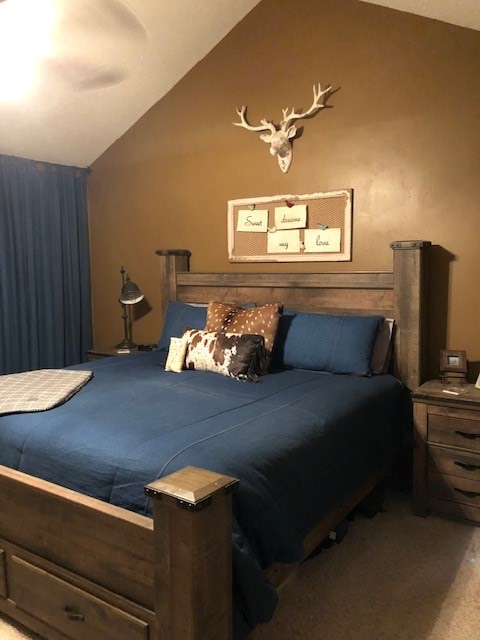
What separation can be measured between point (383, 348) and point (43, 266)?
2.58m

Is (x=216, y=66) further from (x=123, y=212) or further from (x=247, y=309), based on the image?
(x=247, y=309)

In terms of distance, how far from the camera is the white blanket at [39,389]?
6.65ft

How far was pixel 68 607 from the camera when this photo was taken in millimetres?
1545

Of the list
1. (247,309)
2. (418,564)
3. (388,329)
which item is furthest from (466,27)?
(418,564)

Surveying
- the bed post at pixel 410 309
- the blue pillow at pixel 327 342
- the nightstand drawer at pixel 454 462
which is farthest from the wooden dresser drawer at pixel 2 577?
the bed post at pixel 410 309

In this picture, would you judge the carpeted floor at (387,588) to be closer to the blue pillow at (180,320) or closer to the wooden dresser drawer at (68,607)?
the wooden dresser drawer at (68,607)

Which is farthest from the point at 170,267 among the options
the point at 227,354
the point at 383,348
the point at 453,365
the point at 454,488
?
the point at 454,488

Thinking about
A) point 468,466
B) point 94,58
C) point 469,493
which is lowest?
point 469,493

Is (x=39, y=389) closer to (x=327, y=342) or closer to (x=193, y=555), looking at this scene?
(x=193, y=555)

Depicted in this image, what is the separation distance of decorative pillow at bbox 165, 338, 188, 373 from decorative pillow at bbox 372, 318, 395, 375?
101cm

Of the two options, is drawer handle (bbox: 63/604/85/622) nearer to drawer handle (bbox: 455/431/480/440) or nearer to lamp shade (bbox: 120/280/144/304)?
drawer handle (bbox: 455/431/480/440)

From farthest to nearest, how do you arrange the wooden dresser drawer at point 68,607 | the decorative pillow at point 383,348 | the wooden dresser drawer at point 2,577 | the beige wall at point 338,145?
the decorative pillow at point 383,348
the beige wall at point 338,145
the wooden dresser drawer at point 2,577
the wooden dresser drawer at point 68,607

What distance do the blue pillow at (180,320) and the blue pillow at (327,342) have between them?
0.57 meters

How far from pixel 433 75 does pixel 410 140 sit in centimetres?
33
